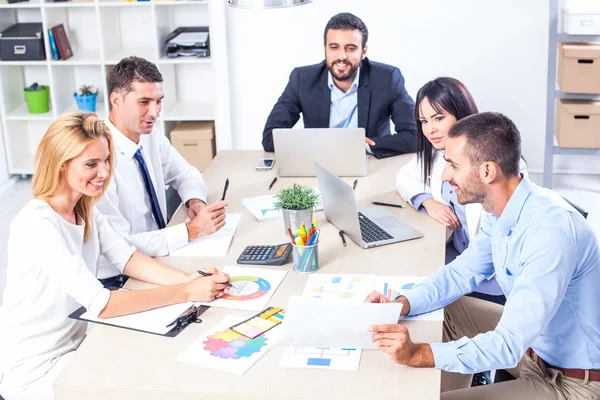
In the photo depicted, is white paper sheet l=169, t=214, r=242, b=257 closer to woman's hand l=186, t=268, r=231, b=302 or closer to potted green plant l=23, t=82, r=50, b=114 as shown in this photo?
woman's hand l=186, t=268, r=231, b=302

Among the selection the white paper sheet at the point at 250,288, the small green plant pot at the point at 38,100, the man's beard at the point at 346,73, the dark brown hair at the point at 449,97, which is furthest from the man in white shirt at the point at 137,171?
the small green plant pot at the point at 38,100

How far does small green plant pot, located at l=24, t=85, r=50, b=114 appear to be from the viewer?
4.96 meters

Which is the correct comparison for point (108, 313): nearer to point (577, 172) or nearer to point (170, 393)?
point (170, 393)

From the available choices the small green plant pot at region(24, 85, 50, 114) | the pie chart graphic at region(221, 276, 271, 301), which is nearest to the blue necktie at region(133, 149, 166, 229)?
the pie chart graphic at region(221, 276, 271, 301)

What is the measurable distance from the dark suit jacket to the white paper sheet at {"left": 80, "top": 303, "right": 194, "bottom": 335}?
4.95 ft

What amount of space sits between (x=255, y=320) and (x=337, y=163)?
1198 millimetres

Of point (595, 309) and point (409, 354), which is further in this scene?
point (595, 309)

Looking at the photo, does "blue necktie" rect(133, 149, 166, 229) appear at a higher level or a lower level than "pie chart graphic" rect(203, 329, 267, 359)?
higher

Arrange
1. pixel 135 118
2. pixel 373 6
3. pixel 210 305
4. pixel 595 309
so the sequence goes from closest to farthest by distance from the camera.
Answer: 1. pixel 595 309
2. pixel 210 305
3. pixel 135 118
4. pixel 373 6

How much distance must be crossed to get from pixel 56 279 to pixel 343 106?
6.45 feet

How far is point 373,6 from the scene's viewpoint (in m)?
4.79

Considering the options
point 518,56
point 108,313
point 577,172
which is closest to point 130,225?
point 108,313

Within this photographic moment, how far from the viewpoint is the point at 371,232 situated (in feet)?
8.14

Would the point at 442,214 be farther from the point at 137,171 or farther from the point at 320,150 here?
the point at 137,171
